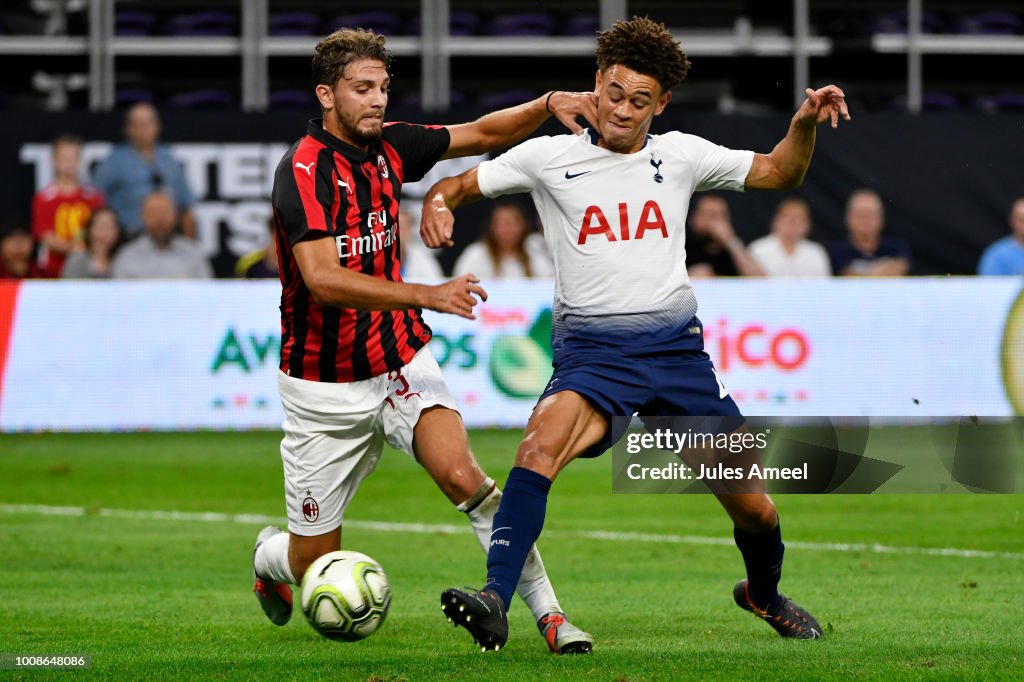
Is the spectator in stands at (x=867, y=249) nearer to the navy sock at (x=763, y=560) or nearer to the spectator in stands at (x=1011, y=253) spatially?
the spectator in stands at (x=1011, y=253)

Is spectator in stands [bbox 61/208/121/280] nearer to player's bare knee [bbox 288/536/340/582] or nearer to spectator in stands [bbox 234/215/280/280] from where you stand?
spectator in stands [bbox 234/215/280/280]

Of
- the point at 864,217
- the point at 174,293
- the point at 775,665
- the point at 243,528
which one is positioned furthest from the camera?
the point at 864,217

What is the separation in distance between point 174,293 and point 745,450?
9079mm

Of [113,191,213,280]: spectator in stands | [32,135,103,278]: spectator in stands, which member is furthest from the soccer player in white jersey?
[32,135,103,278]: spectator in stands

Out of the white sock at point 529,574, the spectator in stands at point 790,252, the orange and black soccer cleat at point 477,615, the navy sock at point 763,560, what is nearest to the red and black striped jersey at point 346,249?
the white sock at point 529,574

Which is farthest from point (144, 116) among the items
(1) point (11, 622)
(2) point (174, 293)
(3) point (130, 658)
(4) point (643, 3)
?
(3) point (130, 658)

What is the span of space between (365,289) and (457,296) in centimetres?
43

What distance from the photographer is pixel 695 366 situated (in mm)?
6133

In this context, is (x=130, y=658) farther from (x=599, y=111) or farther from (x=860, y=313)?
(x=860, y=313)

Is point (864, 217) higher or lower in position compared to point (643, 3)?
lower

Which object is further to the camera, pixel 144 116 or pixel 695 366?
pixel 144 116

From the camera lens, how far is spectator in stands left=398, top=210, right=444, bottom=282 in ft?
48.8

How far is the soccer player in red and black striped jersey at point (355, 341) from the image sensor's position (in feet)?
20.2

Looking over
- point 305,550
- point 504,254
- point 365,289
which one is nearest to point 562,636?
point 305,550
